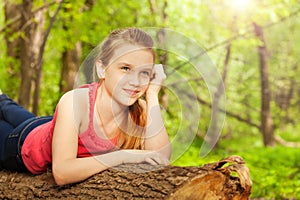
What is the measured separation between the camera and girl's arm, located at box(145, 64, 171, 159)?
7.84ft

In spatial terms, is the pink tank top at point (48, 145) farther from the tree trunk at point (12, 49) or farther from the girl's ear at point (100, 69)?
the tree trunk at point (12, 49)

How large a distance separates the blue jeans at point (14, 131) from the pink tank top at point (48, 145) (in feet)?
0.39

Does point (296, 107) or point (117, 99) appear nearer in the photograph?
point (117, 99)

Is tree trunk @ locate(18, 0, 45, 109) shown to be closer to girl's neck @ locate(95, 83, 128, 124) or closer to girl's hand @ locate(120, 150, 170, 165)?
girl's neck @ locate(95, 83, 128, 124)

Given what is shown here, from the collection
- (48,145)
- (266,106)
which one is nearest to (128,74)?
(48,145)

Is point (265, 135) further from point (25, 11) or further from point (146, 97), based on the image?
point (146, 97)

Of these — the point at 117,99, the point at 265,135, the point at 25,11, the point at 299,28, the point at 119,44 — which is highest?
the point at 299,28

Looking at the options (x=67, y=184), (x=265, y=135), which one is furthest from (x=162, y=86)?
(x=265, y=135)

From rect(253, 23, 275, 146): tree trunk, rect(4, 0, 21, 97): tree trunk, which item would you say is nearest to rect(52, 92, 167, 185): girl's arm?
rect(4, 0, 21, 97): tree trunk

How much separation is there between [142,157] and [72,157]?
0.37 meters

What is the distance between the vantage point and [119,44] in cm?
233

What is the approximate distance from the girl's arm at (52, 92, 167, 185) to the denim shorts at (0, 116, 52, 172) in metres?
0.63

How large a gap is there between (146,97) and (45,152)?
0.71 meters

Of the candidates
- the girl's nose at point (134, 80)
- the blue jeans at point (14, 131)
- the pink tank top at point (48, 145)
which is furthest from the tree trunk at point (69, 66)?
the girl's nose at point (134, 80)
